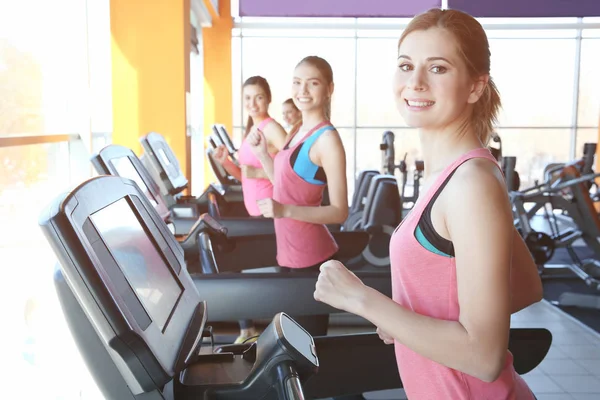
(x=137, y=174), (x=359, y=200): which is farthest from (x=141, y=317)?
(x=359, y=200)

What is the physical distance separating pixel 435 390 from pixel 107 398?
1.79 ft

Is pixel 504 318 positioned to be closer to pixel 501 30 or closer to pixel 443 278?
pixel 443 278

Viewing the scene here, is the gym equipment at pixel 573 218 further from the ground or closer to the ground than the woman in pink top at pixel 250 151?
closer to the ground

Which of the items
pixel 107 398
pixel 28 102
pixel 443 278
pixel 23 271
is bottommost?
pixel 23 271

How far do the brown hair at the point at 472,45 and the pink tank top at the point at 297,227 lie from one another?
1.18 metres

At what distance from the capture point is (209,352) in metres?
1.11

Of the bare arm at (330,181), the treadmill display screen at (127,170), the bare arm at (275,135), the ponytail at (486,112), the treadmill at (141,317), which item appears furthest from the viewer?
the bare arm at (275,135)

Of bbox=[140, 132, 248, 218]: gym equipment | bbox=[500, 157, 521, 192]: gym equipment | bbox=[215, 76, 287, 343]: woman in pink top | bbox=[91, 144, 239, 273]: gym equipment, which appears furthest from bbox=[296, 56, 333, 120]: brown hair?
bbox=[500, 157, 521, 192]: gym equipment

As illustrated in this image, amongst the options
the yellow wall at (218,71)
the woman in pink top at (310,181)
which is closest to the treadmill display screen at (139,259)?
the woman in pink top at (310,181)

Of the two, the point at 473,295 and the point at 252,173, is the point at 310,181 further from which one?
the point at 473,295

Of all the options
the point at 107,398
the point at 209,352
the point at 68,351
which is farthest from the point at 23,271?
the point at 107,398

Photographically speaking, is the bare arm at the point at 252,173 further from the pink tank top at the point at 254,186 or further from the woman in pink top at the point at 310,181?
the woman in pink top at the point at 310,181

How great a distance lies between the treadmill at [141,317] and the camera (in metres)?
0.72

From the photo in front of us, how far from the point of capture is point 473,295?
2.98 ft
